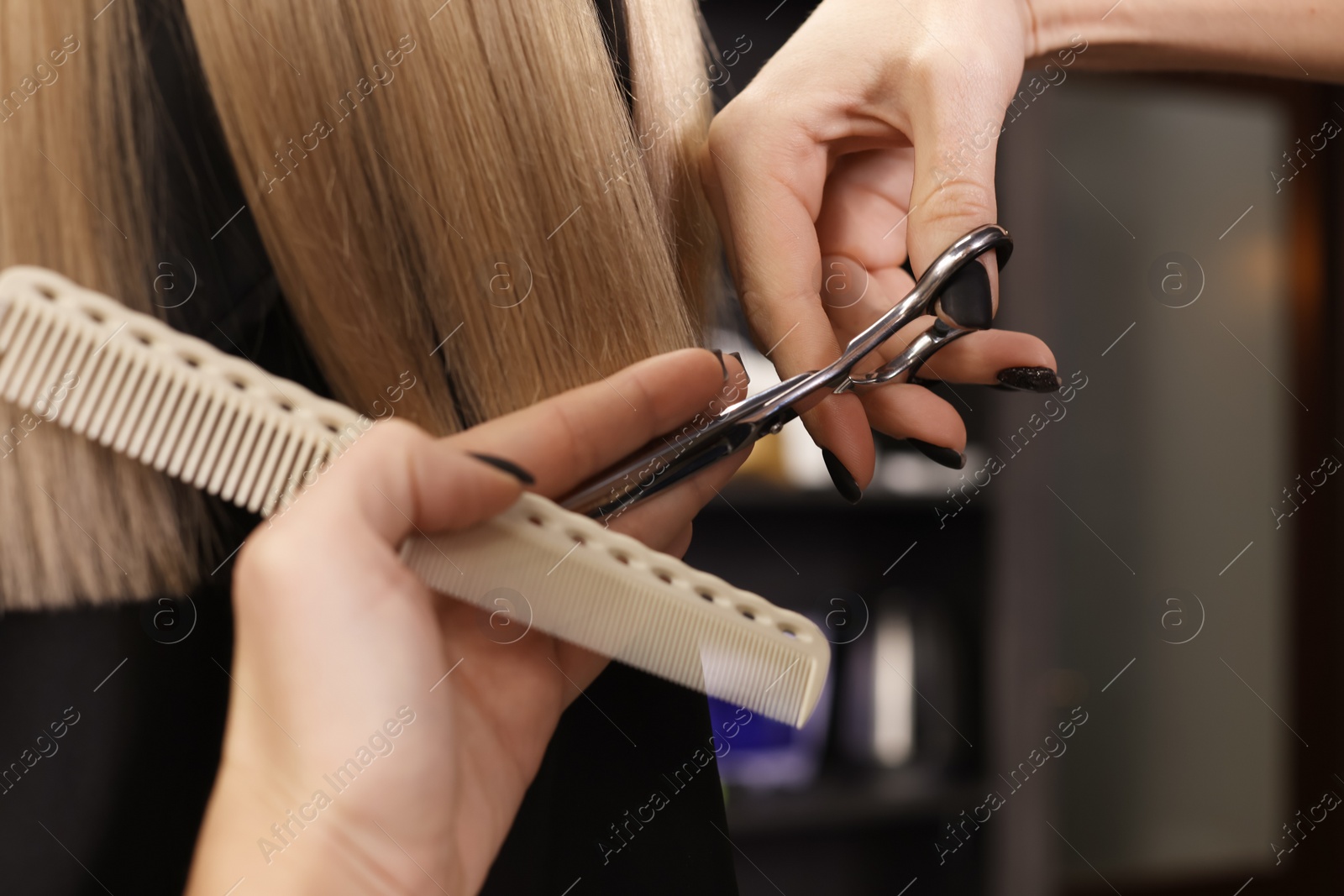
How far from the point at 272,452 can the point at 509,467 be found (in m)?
0.07

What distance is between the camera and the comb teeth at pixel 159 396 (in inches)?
9.1

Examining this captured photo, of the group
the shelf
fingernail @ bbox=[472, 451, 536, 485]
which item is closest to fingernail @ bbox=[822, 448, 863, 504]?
fingernail @ bbox=[472, 451, 536, 485]

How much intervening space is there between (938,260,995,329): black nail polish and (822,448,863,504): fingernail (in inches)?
A: 2.5

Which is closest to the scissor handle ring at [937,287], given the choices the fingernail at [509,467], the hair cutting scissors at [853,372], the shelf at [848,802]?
the hair cutting scissors at [853,372]

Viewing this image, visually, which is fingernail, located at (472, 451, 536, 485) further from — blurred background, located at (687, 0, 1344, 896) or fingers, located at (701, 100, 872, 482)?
blurred background, located at (687, 0, 1344, 896)

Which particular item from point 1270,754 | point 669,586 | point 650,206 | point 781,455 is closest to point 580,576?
point 669,586

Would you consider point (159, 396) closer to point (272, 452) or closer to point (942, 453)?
point (272, 452)

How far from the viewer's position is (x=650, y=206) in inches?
11.7

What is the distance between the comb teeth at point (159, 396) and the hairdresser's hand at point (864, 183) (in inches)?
6.3

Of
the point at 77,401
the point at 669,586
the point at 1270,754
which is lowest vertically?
the point at 1270,754

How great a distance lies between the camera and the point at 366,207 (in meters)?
0.27

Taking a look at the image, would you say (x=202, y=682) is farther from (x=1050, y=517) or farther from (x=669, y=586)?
(x=1050, y=517)

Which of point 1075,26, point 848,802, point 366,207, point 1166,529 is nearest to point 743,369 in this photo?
point 366,207

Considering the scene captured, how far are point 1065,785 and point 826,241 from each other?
1.05m
